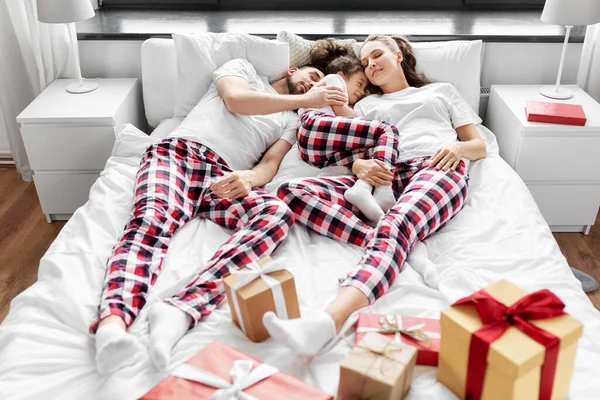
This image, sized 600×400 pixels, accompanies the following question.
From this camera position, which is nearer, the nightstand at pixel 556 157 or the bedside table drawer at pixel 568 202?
the nightstand at pixel 556 157

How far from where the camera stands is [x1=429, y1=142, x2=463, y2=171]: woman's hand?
1874mm

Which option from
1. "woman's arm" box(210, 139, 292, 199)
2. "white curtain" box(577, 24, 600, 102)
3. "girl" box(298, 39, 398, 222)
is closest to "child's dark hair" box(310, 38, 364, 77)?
"girl" box(298, 39, 398, 222)

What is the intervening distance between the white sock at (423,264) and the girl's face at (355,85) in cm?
73

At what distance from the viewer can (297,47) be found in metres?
2.36

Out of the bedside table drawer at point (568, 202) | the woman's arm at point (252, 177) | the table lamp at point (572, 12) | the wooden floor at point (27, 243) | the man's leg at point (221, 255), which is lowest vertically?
the wooden floor at point (27, 243)

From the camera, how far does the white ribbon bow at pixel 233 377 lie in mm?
1091

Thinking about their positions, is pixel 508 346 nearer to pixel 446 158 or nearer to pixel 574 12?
pixel 446 158

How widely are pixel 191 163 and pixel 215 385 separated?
0.90 m

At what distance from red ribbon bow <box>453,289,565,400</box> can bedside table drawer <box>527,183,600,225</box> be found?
1246 millimetres

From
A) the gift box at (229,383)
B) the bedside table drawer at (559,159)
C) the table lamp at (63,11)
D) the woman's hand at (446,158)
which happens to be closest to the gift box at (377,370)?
the gift box at (229,383)

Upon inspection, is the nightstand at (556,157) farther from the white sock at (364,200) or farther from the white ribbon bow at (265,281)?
the white ribbon bow at (265,281)

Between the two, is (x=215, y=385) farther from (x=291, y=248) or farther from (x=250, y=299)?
(x=291, y=248)

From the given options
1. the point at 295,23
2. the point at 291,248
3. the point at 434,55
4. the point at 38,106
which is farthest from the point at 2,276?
the point at 434,55

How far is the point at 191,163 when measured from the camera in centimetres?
187
